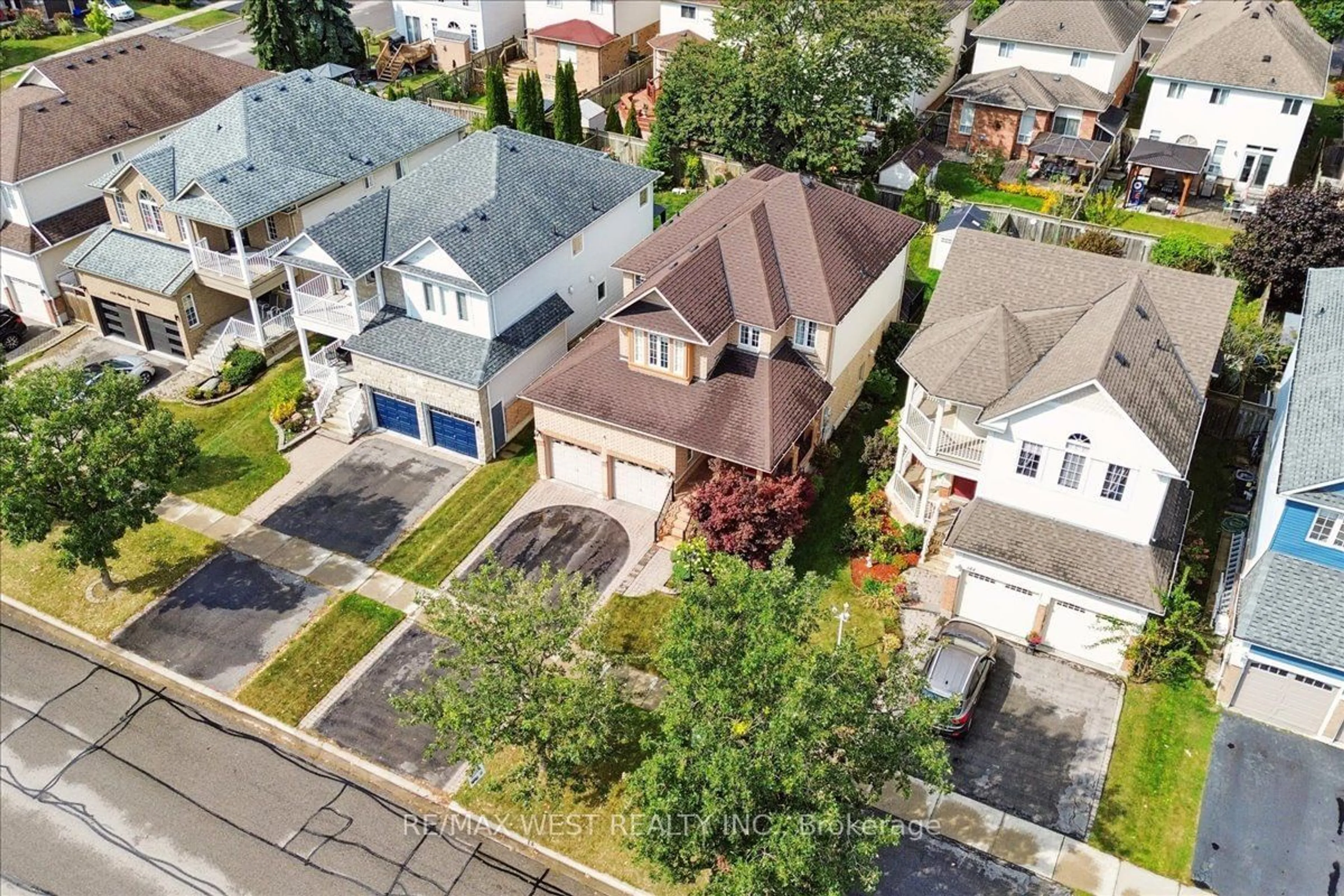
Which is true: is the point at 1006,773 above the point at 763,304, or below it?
below

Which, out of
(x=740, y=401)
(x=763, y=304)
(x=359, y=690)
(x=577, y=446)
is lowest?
(x=359, y=690)

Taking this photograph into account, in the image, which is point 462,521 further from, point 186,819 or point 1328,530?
point 1328,530

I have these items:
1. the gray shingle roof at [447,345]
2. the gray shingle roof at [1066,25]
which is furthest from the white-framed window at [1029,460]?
the gray shingle roof at [1066,25]

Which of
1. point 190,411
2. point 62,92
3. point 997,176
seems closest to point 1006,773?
point 190,411

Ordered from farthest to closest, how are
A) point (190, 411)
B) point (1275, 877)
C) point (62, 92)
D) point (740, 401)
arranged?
point (62, 92)
point (190, 411)
point (740, 401)
point (1275, 877)

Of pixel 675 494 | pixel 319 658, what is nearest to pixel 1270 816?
pixel 675 494

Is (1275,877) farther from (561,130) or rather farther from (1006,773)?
(561,130)
